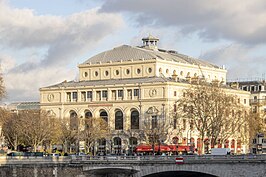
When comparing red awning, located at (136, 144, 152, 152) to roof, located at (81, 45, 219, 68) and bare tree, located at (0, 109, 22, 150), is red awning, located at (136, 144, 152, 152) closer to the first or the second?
bare tree, located at (0, 109, 22, 150)

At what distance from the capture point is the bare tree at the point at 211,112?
135m

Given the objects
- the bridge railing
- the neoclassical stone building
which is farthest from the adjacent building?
the bridge railing

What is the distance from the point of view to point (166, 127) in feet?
499

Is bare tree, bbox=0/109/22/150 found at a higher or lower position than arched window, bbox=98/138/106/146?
higher

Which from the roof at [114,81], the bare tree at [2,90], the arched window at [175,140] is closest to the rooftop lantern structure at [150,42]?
the roof at [114,81]

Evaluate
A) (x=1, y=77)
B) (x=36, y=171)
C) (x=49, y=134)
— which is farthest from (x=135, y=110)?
(x=36, y=171)

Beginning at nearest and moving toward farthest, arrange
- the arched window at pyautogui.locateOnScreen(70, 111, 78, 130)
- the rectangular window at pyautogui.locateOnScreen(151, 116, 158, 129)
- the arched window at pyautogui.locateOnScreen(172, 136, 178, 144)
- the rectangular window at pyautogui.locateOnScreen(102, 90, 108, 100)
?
the arched window at pyautogui.locateOnScreen(172, 136, 178, 144) → the rectangular window at pyautogui.locateOnScreen(151, 116, 158, 129) → the arched window at pyautogui.locateOnScreen(70, 111, 78, 130) → the rectangular window at pyautogui.locateOnScreen(102, 90, 108, 100)

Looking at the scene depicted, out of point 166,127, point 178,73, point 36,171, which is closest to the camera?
point 36,171

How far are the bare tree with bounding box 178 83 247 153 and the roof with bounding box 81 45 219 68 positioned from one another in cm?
2834

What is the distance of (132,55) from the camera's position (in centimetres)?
17212

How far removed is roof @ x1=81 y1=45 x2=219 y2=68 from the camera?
170 m

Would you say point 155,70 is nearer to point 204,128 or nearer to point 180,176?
point 204,128

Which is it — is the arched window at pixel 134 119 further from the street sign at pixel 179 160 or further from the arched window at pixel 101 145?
the street sign at pixel 179 160

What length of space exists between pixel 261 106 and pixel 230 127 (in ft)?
132
